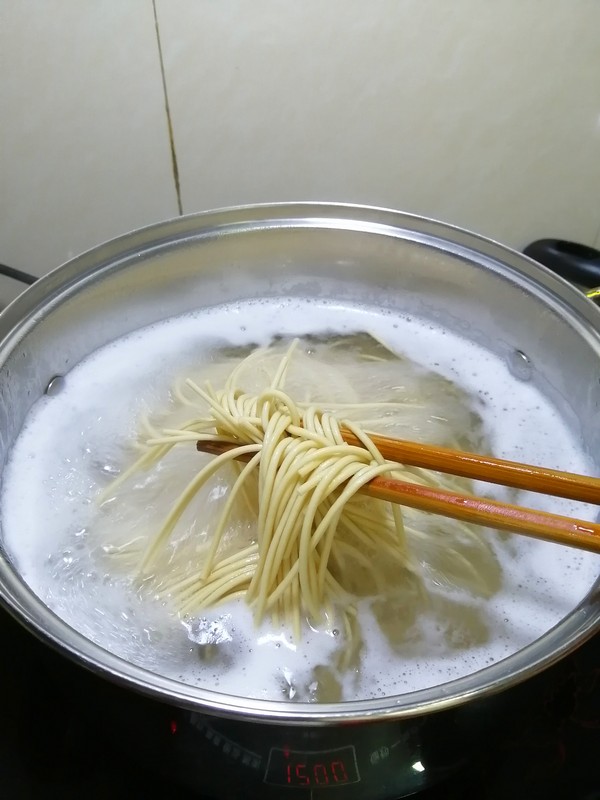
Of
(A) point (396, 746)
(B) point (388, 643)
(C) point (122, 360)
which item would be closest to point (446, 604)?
(B) point (388, 643)

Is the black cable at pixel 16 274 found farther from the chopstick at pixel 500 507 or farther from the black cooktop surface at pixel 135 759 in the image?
the chopstick at pixel 500 507

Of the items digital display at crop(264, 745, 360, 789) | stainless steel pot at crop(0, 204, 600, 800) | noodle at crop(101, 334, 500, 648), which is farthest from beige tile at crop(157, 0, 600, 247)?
digital display at crop(264, 745, 360, 789)

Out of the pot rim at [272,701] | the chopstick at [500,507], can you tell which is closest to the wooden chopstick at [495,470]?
the chopstick at [500,507]

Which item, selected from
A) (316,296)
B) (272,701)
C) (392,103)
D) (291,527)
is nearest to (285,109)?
(392,103)

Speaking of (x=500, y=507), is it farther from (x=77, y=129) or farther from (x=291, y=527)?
(x=77, y=129)

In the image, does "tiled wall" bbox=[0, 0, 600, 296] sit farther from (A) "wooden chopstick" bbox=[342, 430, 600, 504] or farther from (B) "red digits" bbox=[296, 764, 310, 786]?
(B) "red digits" bbox=[296, 764, 310, 786]
